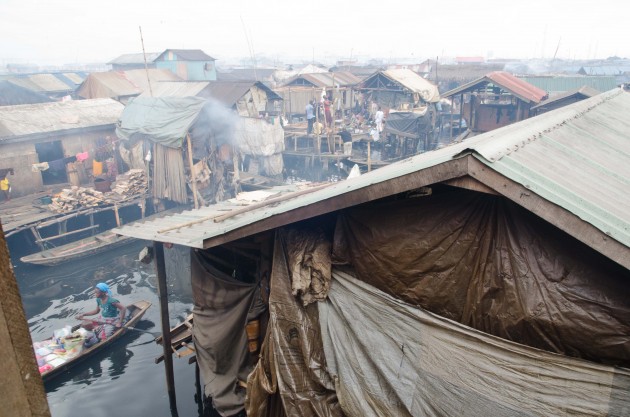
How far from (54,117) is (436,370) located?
24.7m

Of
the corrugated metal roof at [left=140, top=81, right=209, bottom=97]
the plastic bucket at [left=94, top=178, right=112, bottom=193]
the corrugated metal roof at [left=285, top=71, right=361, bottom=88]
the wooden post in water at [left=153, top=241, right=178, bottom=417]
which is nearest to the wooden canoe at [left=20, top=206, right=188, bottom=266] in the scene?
the plastic bucket at [left=94, top=178, right=112, bottom=193]

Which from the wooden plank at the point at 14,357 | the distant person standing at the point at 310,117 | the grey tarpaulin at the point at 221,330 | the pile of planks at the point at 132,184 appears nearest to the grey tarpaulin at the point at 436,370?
the grey tarpaulin at the point at 221,330

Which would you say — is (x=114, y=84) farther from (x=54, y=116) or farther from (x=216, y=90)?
(x=216, y=90)

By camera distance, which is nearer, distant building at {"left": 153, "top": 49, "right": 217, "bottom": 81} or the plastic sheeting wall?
the plastic sheeting wall

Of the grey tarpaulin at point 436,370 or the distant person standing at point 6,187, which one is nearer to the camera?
the grey tarpaulin at point 436,370

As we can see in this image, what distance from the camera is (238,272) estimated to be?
708cm

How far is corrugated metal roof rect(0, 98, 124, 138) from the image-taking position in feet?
67.0

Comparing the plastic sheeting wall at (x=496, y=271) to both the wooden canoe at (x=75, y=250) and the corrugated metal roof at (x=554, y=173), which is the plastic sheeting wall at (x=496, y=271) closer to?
the corrugated metal roof at (x=554, y=173)

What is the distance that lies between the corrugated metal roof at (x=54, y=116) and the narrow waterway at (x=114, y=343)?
6.79m

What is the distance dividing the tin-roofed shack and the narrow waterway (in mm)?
5137

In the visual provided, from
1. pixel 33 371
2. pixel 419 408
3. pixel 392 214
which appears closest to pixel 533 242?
pixel 392 214

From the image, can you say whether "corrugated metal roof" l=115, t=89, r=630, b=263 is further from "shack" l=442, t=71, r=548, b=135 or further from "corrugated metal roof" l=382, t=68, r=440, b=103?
"corrugated metal roof" l=382, t=68, r=440, b=103

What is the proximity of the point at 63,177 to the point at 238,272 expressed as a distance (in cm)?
2068

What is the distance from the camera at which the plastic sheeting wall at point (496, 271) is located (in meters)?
3.53
